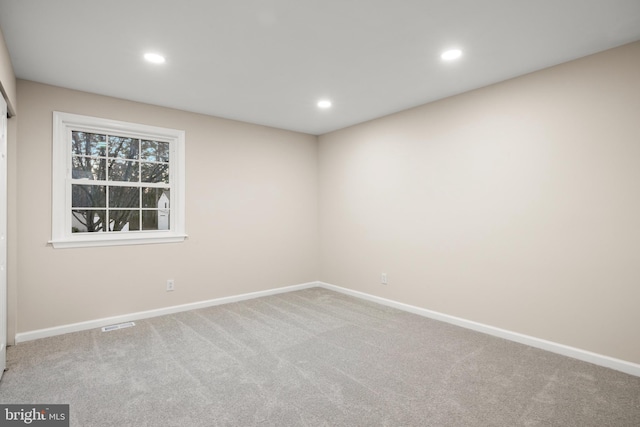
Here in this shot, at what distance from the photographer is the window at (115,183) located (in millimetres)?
3355

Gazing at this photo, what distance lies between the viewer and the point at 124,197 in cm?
379

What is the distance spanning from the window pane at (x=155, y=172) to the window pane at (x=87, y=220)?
1.98ft

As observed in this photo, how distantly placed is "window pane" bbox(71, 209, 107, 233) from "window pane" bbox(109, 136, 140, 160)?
2.20ft

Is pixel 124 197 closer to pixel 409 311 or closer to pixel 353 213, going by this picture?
pixel 353 213

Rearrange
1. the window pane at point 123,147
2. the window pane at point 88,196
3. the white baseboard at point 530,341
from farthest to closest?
1. the window pane at point 123,147
2. the window pane at point 88,196
3. the white baseboard at point 530,341

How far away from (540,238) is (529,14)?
184 cm

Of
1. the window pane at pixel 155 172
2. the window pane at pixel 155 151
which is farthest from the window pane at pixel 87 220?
the window pane at pixel 155 151

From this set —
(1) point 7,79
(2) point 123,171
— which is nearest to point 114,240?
(2) point 123,171

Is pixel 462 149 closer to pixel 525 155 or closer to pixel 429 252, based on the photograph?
pixel 525 155

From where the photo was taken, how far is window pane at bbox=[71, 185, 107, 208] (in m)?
3.47

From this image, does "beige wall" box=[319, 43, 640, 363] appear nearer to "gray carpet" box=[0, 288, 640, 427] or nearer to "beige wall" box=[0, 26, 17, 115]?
"gray carpet" box=[0, 288, 640, 427]

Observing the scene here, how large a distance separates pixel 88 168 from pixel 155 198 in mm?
739

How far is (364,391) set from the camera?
88.2 inches

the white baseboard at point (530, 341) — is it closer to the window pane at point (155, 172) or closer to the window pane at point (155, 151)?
the window pane at point (155, 172)
